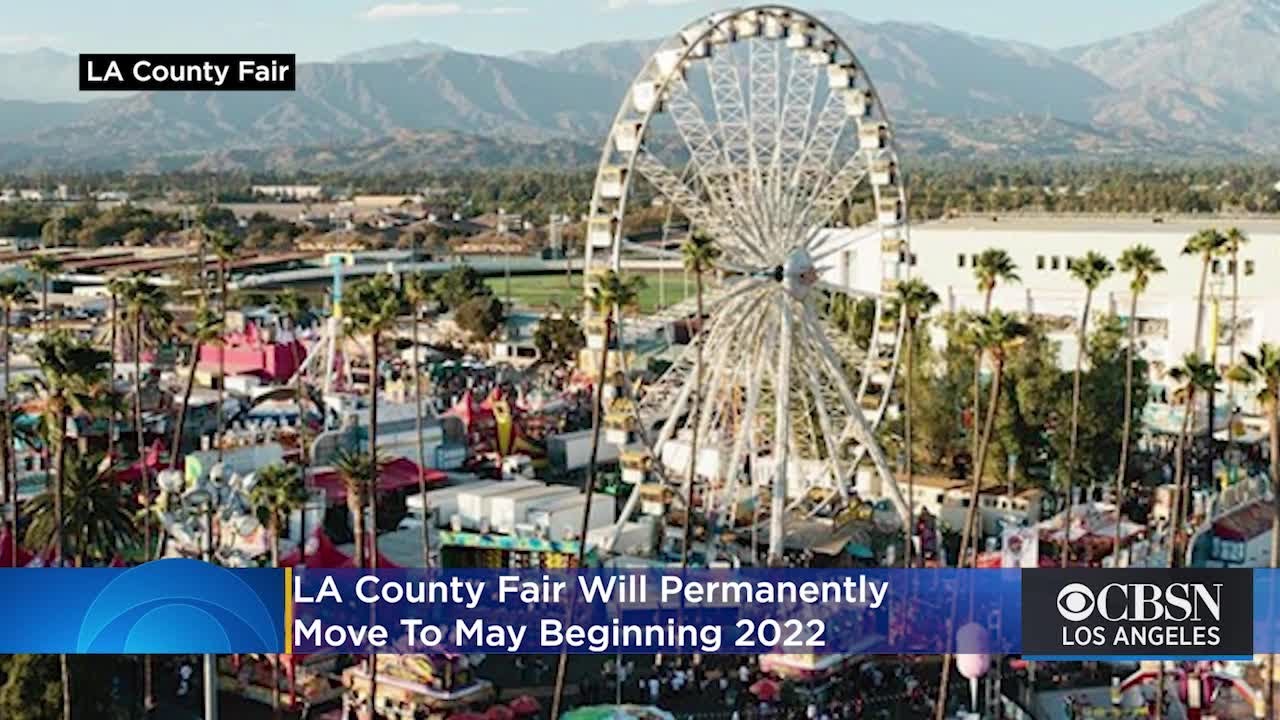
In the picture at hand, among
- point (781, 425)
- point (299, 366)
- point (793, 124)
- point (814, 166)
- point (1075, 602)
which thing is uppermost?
point (793, 124)

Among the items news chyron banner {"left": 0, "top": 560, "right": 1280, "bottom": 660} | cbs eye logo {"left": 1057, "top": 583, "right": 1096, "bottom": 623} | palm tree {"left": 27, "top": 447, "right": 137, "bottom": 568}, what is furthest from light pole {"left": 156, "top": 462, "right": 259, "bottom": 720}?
cbs eye logo {"left": 1057, "top": 583, "right": 1096, "bottom": 623}

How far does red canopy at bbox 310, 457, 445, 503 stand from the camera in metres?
60.2

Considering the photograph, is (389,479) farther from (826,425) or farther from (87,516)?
(87,516)

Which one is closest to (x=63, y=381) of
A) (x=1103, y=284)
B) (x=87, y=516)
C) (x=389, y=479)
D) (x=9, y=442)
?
→ (x=87, y=516)

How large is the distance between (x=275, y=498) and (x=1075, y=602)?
68.8 ft

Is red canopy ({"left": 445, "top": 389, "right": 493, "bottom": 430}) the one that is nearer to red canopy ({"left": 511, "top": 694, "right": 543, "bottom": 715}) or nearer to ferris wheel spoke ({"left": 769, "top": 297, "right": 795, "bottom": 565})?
ferris wheel spoke ({"left": 769, "top": 297, "right": 795, "bottom": 565})

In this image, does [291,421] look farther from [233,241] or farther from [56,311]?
[56,311]

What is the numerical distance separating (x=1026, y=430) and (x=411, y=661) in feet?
109

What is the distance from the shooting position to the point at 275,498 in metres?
43.4

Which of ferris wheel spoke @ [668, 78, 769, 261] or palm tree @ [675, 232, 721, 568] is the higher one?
ferris wheel spoke @ [668, 78, 769, 261]

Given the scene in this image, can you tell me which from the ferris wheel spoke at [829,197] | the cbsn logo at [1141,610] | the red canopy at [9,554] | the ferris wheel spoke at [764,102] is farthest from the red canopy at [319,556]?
the cbsn logo at [1141,610]

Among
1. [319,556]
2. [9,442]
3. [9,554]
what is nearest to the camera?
[9,554]

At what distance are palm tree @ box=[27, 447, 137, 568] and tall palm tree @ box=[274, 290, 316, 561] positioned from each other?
217 inches

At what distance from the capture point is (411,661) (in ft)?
141
